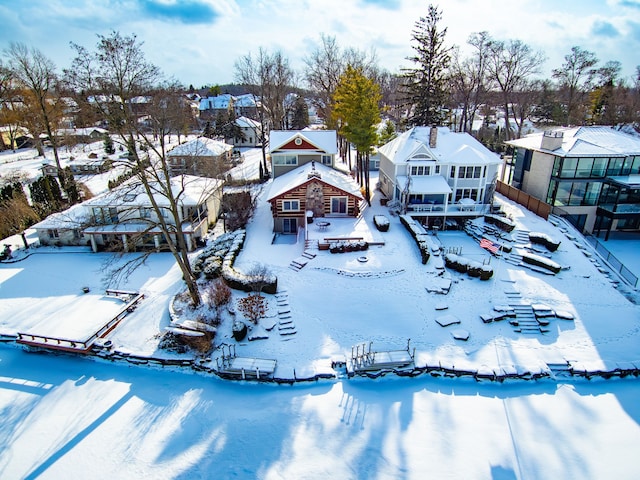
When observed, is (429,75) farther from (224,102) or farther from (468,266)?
(224,102)

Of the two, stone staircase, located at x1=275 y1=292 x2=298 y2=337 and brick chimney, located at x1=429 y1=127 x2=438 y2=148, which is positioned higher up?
brick chimney, located at x1=429 y1=127 x2=438 y2=148

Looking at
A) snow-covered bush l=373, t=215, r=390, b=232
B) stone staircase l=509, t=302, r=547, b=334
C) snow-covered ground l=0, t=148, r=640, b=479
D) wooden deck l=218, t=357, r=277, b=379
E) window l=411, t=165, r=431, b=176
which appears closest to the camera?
snow-covered ground l=0, t=148, r=640, b=479

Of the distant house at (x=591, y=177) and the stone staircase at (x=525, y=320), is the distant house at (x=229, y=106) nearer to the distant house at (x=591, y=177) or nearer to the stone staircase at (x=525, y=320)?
the distant house at (x=591, y=177)

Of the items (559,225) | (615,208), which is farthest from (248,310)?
(615,208)

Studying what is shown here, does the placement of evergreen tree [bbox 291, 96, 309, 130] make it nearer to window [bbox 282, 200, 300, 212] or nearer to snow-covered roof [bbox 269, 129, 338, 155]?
snow-covered roof [bbox 269, 129, 338, 155]

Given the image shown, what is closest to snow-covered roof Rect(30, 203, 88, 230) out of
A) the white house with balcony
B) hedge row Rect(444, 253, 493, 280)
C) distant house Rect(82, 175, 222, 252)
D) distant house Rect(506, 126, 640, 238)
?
distant house Rect(82, 175, 222, 252)

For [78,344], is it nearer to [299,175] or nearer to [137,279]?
[137,279]

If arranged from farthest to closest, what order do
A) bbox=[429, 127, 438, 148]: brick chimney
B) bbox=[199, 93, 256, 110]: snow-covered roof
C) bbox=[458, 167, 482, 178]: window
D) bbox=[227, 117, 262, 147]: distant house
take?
bbox=[199, 93, 256, 110]: snow-covered roof → bbox=[227, 117, 262, 147]: distant house → bbox=[429, 127, 438, 148]: brick chimney → bbox=[458, 167, 482, 178]: window
